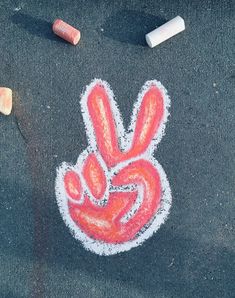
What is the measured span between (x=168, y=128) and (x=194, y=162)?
30 cm

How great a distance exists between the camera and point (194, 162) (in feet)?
10.2

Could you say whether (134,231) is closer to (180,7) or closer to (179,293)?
(179,293)

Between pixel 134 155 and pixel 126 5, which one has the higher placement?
pixel 126 5

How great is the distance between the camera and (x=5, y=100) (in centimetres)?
304

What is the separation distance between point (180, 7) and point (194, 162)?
3.57 ft

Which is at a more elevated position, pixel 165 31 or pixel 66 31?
pixel 66 31

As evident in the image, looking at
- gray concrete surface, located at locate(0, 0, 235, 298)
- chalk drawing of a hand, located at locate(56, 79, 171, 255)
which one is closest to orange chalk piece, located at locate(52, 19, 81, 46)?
gray concrete surface, located at locate(0, 0, 235, 298)

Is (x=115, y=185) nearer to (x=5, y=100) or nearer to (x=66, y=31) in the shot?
(x=5, y=100)

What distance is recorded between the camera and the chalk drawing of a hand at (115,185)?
10.1ft

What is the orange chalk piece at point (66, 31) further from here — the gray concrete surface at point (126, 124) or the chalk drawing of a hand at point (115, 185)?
the chalk drawing of a hand at point (115, 185)

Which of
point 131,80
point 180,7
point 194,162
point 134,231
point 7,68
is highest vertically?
point 180,7

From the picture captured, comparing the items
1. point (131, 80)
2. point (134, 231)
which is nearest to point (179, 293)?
point (134, 231)

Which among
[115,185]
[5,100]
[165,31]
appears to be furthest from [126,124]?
→ [5,100]

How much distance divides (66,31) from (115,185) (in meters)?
1.10
